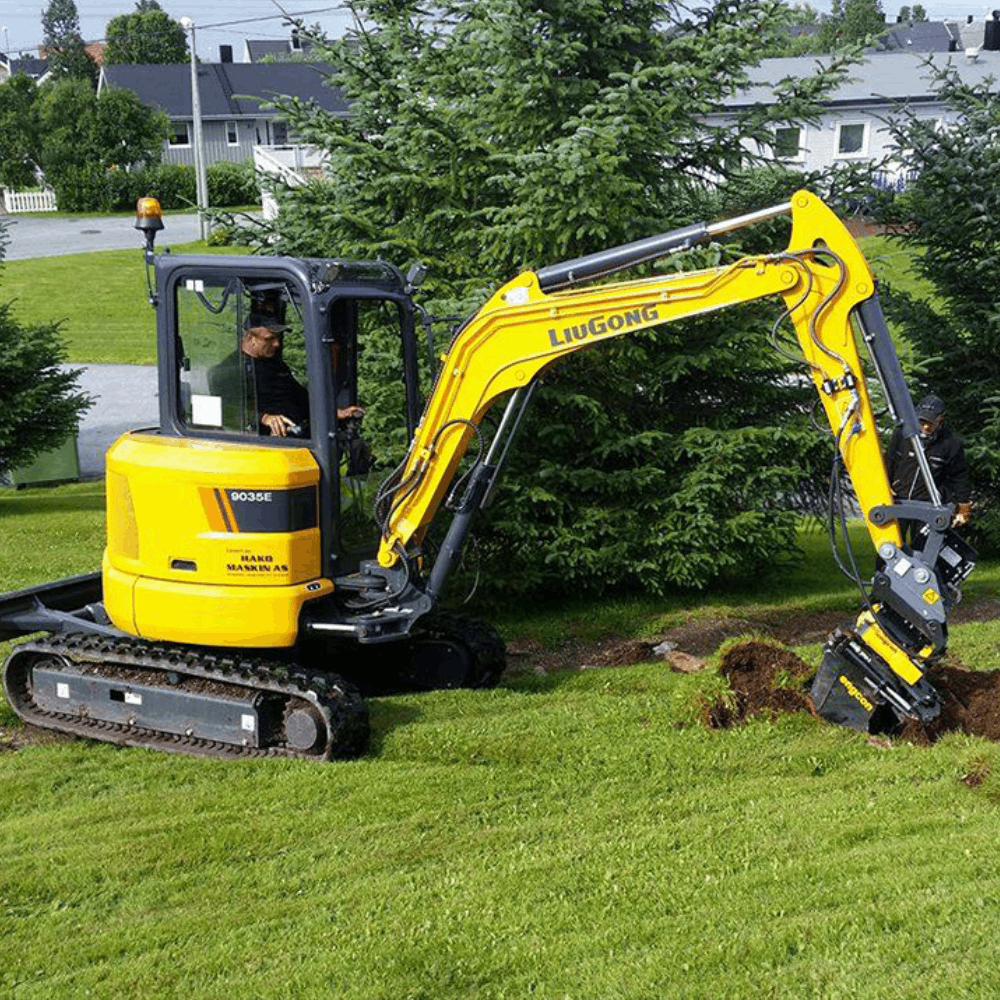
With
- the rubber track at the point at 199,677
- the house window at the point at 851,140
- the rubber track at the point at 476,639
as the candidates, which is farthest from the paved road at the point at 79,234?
the rubber track at the point at 476,639

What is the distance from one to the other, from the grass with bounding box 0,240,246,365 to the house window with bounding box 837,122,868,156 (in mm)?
21059

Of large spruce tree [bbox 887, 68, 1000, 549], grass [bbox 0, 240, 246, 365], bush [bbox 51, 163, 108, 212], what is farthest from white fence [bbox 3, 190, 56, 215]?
large spruce tree [bbox 887, 68, 1000, 549]

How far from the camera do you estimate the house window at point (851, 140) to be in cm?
4606

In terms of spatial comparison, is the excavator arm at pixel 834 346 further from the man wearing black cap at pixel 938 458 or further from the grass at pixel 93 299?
the grass at pixel 93 299

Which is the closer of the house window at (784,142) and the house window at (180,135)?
the house window at (784,142)

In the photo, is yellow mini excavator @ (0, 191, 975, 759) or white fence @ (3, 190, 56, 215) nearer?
yellow mini excavator @ (0, 191, 975, 759)

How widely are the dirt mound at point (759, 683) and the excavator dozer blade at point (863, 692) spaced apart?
227 millimetres

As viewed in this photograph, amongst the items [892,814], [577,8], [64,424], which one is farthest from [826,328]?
[64,424]

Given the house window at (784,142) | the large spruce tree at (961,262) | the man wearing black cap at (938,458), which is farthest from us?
the large spruce tree at (961,262)

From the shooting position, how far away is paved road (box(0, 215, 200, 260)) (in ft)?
152

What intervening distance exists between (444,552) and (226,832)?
261 centimetres

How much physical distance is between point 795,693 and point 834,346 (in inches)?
88.9

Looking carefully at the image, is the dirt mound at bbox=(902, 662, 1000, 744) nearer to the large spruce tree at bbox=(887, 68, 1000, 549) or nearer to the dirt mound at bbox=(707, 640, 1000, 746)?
the dirt mound at bbox=(707, 640, 1000, 746)

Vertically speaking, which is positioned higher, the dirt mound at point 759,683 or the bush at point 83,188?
the bush at point 83,188
